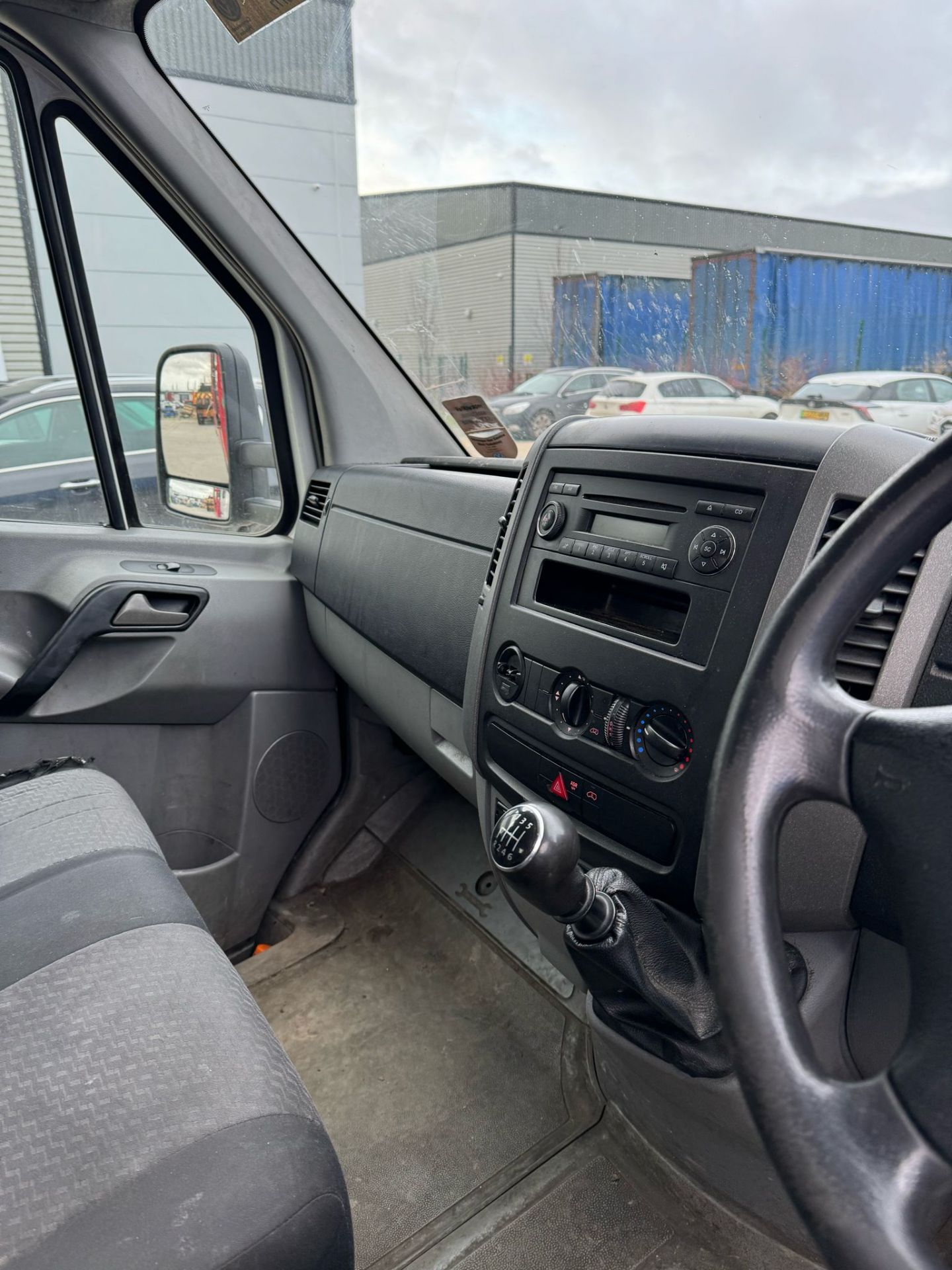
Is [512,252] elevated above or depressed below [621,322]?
above

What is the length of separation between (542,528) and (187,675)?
118 centimetres

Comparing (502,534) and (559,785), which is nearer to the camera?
(559,785)

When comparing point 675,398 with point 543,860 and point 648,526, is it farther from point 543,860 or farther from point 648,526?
point 543,860

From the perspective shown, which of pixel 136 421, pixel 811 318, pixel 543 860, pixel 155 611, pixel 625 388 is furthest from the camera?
pixel 136 421

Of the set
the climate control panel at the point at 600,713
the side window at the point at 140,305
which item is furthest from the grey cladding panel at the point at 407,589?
the side window at the point at 140,305

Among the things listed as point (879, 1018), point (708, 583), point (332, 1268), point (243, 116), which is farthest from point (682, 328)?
point (332, 1268)

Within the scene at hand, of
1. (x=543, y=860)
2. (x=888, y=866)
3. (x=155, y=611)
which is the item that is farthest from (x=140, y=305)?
(x=888, y=866)

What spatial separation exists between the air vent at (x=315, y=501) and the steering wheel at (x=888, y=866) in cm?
176

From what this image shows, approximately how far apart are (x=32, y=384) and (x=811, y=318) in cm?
169

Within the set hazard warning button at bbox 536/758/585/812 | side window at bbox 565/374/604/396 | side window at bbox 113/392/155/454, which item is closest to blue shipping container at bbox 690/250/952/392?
side window at bbox 565/374/604/396

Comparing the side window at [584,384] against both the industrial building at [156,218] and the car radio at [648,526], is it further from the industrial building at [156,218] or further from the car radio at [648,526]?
the industrial building at [156,218]

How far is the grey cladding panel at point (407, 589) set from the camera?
1632mm

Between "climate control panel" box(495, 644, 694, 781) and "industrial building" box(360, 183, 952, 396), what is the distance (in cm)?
62

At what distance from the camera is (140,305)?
215 cm
